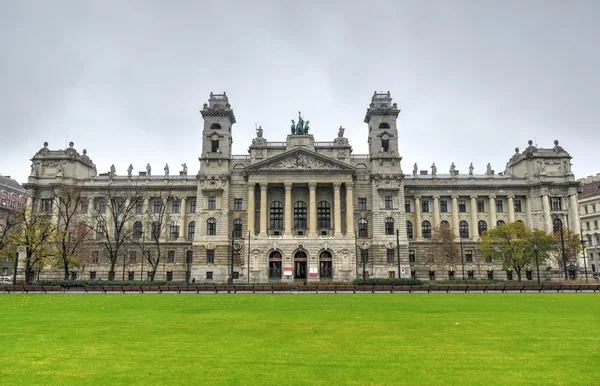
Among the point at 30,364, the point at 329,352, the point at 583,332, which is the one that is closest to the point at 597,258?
the point at 583,332

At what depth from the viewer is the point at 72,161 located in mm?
A: 78500

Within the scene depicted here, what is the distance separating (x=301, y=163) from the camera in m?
70.1

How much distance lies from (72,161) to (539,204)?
82.9 metres

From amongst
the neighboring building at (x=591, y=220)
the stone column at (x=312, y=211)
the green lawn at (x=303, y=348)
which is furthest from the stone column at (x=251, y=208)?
the neighboring building at (x=591, y=220)

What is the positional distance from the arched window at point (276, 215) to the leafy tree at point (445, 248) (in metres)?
24.9

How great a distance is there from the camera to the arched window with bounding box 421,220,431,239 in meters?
77.9

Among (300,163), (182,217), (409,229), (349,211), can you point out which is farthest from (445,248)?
(182,217)

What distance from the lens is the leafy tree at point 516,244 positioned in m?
59.6

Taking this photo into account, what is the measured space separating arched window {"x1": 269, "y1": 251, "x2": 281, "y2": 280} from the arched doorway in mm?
2640

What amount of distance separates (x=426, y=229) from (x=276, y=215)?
27.1 m

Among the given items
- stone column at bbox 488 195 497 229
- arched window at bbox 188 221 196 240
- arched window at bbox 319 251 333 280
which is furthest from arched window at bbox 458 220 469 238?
arched window at bbox 188 221 196 240

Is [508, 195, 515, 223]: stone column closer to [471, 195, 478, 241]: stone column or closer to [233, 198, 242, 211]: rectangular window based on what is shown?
[471, 195, 478, 241]: stone column

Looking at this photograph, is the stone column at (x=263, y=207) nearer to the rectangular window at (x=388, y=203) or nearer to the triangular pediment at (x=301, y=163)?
the triangular pediment at (x=301, y=163)

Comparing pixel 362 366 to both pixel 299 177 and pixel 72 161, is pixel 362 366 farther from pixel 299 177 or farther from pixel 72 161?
pixel 72 161
